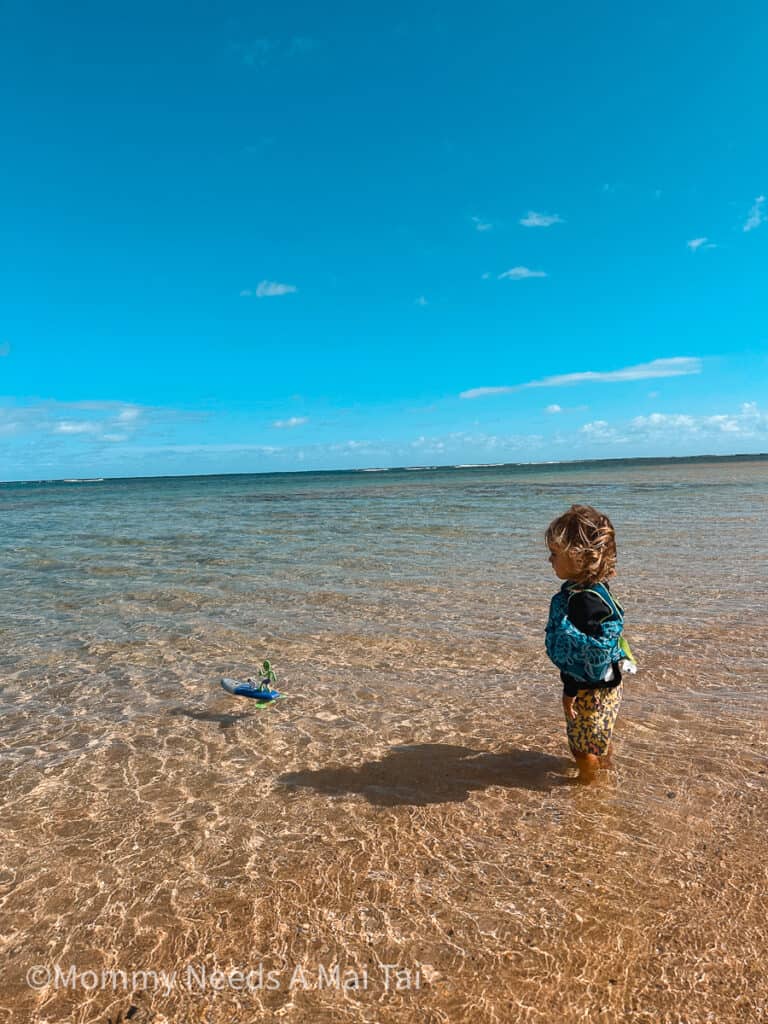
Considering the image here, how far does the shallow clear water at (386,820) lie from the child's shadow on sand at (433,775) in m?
0.02

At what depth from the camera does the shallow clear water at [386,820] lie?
2.65m

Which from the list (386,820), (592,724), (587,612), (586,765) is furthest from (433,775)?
(587,612)

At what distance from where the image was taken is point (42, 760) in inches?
190

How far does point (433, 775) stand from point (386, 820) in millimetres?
672

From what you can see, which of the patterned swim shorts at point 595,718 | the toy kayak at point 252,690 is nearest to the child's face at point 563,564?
the patterned swim shorts at point 595,718

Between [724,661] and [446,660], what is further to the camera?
[446,660]

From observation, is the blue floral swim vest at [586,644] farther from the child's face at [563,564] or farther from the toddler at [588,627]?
the child's face at [563,564]

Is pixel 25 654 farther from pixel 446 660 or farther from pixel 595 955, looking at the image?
pixel 595 955

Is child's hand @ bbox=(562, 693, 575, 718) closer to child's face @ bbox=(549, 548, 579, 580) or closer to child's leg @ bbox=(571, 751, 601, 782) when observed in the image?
child's leg @ bbox=(571, 751, 601, 782)

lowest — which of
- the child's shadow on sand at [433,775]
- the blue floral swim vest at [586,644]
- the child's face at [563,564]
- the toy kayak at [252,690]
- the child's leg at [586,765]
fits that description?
the child's shadow on sand at [433,775]

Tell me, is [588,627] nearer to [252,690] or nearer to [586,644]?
[586,644]

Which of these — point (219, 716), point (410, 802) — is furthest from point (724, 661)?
point (219, 716)

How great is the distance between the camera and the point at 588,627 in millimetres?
3939

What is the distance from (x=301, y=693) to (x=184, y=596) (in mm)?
5506
